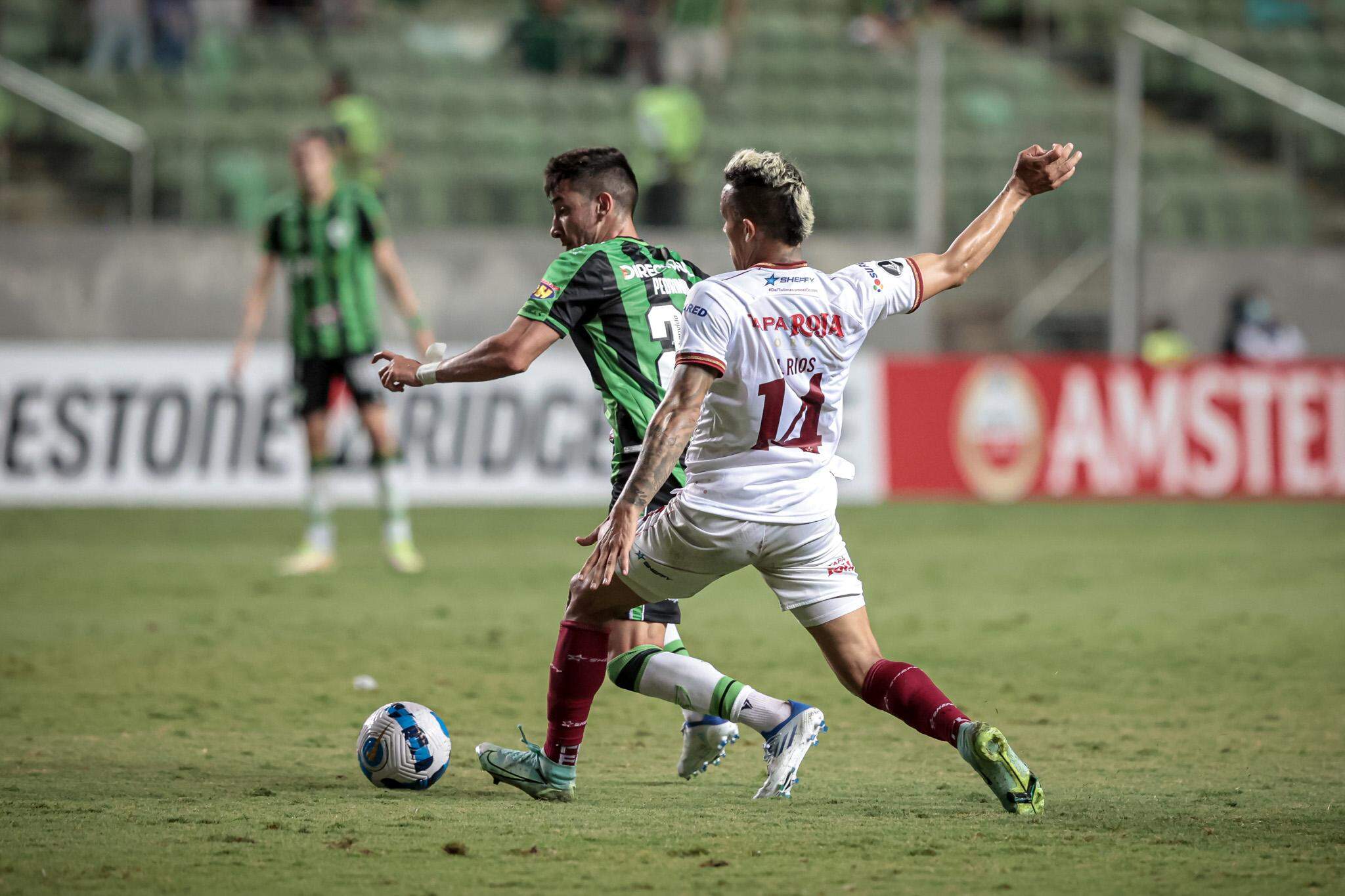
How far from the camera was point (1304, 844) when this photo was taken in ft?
15.0

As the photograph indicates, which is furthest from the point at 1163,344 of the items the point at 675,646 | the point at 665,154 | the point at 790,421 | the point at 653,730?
the point at 790,421

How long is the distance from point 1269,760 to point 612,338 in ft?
8.86

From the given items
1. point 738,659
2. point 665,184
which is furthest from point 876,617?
point 665,184

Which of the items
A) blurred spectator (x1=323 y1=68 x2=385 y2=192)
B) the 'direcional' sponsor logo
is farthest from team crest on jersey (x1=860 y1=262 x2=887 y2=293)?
blurred spectator (x1=323 y1=68 x2=385 y2=192)

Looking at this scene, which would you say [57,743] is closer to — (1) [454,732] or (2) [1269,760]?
(1) [454,732]

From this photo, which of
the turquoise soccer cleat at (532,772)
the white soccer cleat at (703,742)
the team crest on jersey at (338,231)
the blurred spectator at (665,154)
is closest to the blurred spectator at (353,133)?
the blurred spectator at (665,154)

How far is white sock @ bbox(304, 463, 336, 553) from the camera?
1137 cm

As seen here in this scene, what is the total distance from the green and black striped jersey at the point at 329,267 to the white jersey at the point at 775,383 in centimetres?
655

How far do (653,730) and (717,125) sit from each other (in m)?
14.2

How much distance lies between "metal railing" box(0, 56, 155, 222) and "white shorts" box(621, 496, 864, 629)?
1456 cm

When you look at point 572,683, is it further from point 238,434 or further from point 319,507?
point 238,434

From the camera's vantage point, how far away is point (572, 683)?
17.1ft

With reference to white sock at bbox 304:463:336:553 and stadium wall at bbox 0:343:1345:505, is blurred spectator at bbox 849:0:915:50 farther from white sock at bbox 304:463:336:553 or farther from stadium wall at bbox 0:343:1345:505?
white sock at bbox 304:463:336:553

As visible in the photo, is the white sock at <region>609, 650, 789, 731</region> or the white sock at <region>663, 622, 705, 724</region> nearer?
the white sock at <region>609, 650, 789, 731</region>
